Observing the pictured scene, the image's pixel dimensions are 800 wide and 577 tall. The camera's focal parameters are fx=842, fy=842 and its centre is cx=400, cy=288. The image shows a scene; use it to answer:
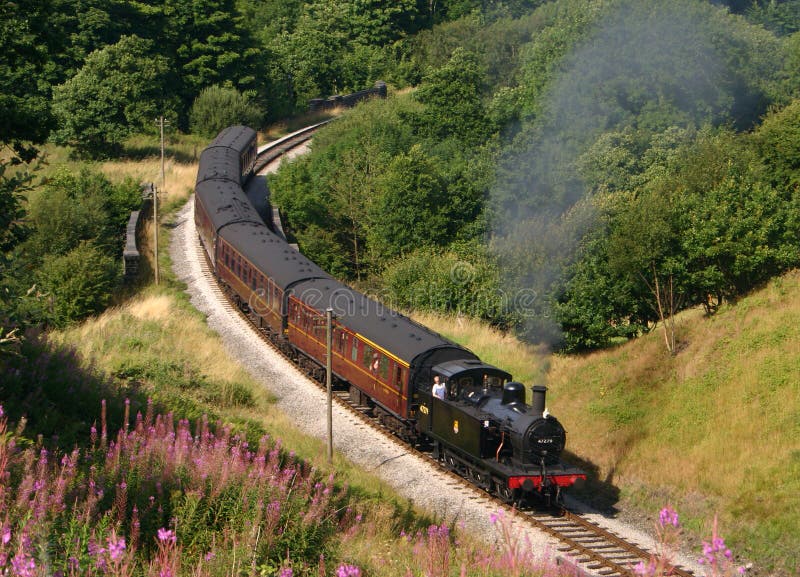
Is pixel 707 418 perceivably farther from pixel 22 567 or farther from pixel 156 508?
pixel 22 567

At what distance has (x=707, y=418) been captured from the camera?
Answer: 22.4 meters

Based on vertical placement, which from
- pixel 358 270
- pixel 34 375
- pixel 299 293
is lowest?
pixel 358 270

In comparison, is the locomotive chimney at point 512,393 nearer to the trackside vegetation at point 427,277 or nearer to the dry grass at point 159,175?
the trackside vegetation at point 427,277

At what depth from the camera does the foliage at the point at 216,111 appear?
70.4 metres

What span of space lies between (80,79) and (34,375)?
49.0 metres

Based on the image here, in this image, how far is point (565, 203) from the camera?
47.8 m

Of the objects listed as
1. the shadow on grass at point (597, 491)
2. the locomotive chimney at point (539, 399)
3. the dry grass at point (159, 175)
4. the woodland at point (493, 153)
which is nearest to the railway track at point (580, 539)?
the shadow on grass at point (597, 491)

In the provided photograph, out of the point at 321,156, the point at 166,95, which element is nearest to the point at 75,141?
the point at 166,95

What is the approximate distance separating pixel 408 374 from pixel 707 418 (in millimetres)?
8063

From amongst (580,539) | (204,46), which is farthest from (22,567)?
(204,46)

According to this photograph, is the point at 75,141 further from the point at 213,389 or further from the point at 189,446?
the point at 189,446

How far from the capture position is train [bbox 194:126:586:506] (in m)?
18.9

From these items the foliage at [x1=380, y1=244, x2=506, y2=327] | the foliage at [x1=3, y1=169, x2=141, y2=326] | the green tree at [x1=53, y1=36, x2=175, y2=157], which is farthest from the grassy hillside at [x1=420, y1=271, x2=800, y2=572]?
the green tree at [x1=53, y1=36, x2=175, y2=157]

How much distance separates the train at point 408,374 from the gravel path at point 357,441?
1.73 feet
